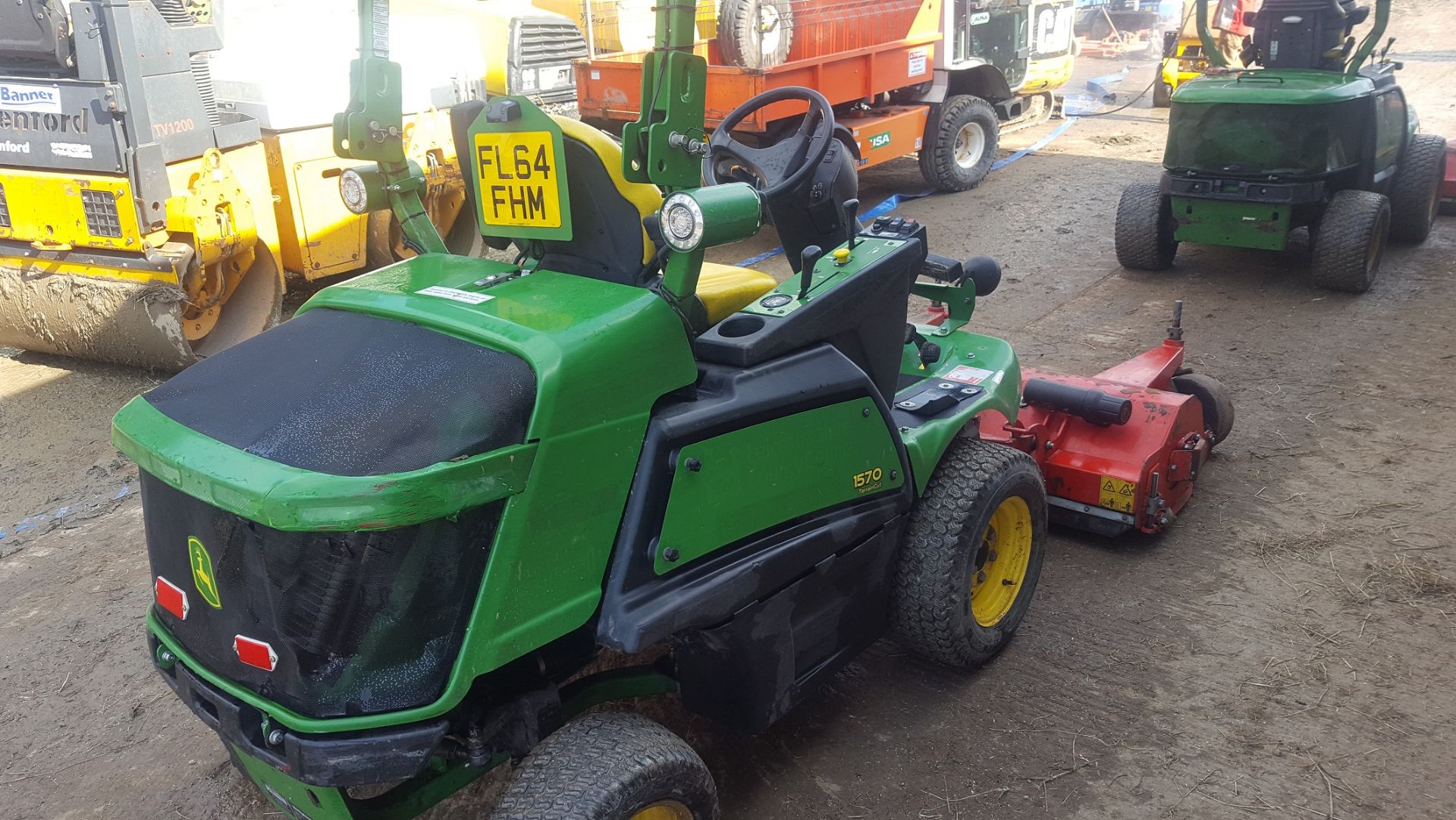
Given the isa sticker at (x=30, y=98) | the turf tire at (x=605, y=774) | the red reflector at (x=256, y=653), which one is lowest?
the turf tire at (x=605, y=774)

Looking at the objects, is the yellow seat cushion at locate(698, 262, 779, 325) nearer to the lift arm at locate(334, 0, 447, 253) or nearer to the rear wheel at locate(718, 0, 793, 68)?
the lift arm at locate(334, 0, 447, 253)

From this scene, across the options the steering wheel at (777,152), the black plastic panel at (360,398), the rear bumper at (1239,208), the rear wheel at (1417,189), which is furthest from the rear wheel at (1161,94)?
the black plastic panel at (360,398)

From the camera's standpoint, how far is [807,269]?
2.92m

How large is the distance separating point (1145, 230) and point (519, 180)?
5655mm

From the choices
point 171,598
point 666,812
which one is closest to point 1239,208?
point 666,812

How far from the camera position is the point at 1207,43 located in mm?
7773

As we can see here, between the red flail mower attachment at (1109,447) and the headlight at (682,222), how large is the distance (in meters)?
1.80

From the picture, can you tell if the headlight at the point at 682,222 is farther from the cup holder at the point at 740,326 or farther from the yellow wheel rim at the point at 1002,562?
the yellow wheel rim at the point at 1002,562

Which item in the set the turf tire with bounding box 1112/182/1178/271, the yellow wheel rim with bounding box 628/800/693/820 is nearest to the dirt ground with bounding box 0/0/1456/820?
the yellow wheel rim with bounding box 628/800/693/820

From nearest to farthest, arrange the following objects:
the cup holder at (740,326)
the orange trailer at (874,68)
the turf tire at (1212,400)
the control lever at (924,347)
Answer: the cup holder at (740,326)
the control lever at (924,347)
the turf tire at (1212,400)
the orange trailer at (874,68)

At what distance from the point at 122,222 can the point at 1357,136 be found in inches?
276

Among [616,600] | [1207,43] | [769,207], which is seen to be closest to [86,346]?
[769,207]

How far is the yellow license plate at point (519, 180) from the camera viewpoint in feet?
9.32

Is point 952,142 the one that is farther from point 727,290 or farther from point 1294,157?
point 727,290
